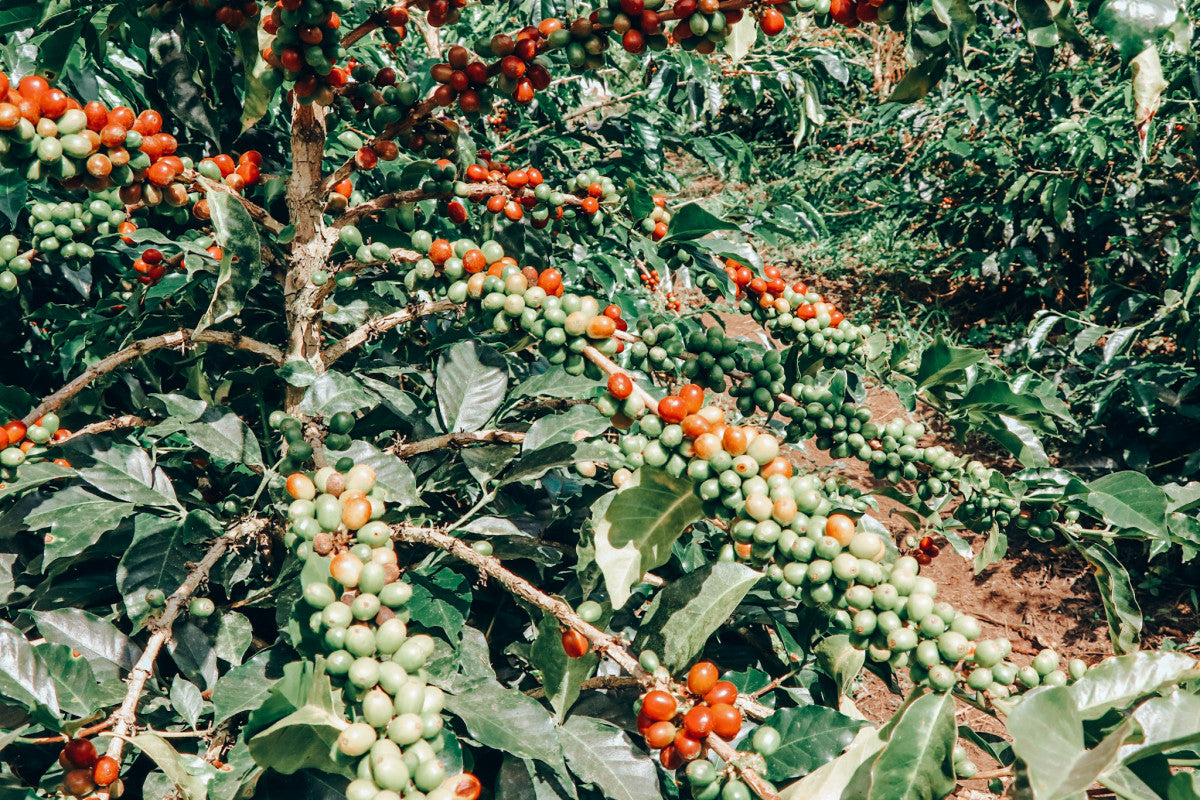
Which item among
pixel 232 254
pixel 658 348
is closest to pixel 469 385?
pixel 658 348

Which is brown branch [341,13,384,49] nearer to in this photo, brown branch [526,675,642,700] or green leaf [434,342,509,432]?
green leaf [434,342,509,432]

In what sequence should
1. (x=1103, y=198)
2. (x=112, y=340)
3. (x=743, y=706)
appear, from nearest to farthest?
1. (x=743, y=706)
2. (x=112, y=340)
3. (x=1103, y=198)

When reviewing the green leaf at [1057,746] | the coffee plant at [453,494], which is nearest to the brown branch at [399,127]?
the coffee plant at [453,494]

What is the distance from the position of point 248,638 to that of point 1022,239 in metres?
4.88

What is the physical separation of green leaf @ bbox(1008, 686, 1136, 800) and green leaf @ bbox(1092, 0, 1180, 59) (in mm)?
559

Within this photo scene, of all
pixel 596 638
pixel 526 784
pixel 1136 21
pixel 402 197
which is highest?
pixel 1136 21

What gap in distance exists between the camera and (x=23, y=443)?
107 centimetres

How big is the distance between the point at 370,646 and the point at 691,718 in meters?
0.35

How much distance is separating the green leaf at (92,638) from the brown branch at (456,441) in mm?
467

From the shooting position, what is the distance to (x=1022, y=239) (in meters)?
4.52

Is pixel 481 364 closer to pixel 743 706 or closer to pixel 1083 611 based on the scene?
pixel 743 706

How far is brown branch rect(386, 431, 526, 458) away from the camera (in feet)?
3.78

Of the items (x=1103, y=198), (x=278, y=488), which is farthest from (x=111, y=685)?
(x=1103, y=198)

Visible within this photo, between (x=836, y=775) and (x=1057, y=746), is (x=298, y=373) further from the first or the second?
(x=1057, y=746)
